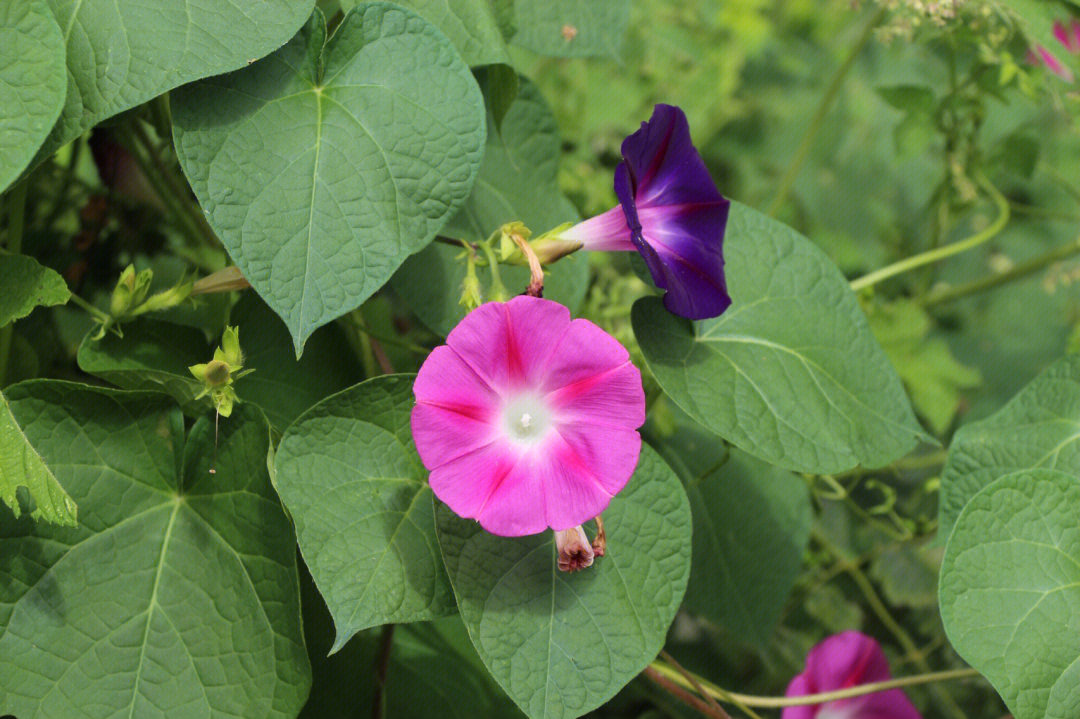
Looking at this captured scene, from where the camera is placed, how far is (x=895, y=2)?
0.89 m

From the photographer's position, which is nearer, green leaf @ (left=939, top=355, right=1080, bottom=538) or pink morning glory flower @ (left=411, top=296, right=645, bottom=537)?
pink morning glory flower @ (left=411, top=296, right=645, bottom=537)

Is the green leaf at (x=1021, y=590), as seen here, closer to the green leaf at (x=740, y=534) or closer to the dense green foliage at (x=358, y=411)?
the dense green foliage at (x=358, y=411)

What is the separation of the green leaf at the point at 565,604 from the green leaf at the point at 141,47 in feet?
1.00

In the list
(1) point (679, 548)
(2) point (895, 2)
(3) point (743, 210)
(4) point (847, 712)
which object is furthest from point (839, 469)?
(2) point (895, 2)

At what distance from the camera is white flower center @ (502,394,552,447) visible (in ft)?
2.01

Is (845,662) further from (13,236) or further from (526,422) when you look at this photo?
(13,236)

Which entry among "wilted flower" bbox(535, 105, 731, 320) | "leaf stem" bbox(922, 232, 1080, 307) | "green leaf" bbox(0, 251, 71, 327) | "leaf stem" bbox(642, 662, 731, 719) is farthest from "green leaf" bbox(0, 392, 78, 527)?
"leaf stem" bbox(922, 232, 1080, 307)

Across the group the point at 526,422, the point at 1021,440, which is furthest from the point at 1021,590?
the point at 526,422

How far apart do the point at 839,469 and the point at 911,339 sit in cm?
72

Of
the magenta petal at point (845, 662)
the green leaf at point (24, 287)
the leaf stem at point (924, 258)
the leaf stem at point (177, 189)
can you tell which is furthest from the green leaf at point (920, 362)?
the green leaf at point (24, 287)

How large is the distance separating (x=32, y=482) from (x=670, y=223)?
1.50ft

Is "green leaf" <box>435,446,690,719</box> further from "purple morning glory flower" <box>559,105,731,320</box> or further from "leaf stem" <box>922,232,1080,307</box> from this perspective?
"leaf stem" <box>922,232,1080,307</box>

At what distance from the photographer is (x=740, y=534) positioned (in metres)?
0.91

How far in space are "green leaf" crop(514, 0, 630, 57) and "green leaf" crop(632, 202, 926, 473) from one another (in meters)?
0.18
